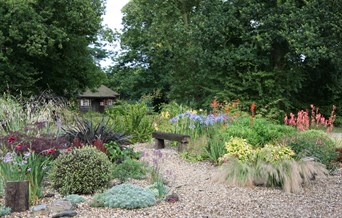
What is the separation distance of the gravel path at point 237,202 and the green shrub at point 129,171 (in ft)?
1.88

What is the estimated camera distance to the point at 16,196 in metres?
5.23

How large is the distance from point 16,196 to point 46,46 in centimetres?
1645

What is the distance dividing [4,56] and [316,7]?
14864 millimetres

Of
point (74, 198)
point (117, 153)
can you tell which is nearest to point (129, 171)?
point (117, 153)

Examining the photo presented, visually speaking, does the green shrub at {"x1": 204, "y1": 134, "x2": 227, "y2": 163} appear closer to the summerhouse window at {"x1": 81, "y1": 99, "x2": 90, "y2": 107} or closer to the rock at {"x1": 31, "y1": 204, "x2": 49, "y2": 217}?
the rock at {"x1": 31, "y1": 204, "x2": 49, "y2": 217}

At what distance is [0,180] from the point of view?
20.5ft

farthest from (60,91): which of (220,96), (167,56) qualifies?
(220,96)

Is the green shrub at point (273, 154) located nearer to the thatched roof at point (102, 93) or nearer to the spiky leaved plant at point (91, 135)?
the spiky leaved plant at point (91, 135)

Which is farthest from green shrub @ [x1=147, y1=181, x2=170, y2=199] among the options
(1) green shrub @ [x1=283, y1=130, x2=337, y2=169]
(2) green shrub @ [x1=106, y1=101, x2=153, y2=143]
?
(2) green shrub @ [x1=106, y1=101, x2=153, y2=143]

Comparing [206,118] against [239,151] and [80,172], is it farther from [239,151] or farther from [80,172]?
[80,172]

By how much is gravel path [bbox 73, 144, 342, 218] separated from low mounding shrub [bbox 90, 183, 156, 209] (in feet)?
0.34

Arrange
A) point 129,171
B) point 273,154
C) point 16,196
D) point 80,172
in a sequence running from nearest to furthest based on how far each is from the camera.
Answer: point 16,196 → point 80,172 → point 273,154 → point 129,171

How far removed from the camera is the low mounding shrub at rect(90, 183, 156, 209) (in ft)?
17.8

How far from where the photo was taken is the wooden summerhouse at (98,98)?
140 feet
